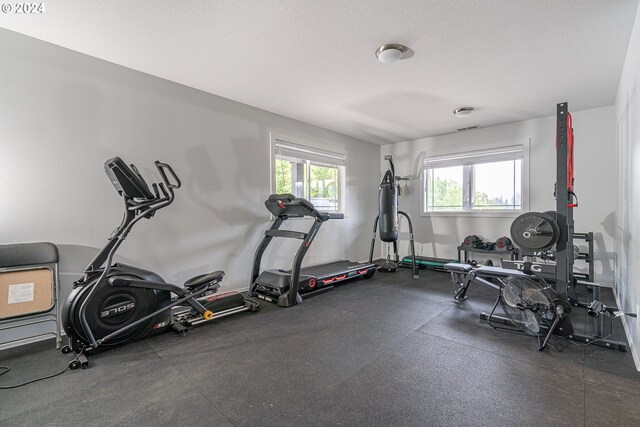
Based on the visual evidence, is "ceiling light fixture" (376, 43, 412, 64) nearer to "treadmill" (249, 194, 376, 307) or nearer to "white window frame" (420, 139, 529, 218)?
"treadmill" (249, 194, 376, 307)

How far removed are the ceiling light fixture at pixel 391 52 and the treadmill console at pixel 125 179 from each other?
2425 mm

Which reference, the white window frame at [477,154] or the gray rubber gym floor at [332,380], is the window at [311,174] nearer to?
the white window frame at [477,154]

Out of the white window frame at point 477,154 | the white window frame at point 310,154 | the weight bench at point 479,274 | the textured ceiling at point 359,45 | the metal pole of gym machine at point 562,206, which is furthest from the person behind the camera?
the white window frame at point 477,154

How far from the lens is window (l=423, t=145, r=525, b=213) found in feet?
16.5

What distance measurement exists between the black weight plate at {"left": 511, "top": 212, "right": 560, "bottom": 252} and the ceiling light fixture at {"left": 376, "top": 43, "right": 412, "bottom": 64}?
181cm

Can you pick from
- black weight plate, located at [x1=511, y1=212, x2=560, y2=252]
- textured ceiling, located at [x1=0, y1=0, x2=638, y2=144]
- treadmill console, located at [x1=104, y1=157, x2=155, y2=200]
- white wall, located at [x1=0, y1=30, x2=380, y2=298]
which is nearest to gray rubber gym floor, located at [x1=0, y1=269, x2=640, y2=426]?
black weight plate, located at [x1=511, y1=212, x2=560, y2=252]

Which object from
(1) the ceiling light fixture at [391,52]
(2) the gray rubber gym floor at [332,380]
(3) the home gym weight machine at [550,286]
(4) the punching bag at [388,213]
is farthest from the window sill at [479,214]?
(1) the ceiling light fixture at [391,52]

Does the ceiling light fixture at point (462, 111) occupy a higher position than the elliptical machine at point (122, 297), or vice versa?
the ceiling light fixture at point (462, 111)

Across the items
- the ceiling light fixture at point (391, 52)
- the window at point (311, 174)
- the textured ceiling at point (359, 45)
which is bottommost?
the window at point (311, 174)

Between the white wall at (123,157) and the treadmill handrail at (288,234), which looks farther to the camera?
the treadmill handrail at (288,234)

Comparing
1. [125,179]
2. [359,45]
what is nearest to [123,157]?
[125,179]

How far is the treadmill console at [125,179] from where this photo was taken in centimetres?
238

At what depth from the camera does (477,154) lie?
212 inches

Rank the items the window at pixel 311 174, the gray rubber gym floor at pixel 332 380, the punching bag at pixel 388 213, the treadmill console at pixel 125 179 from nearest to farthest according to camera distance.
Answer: the gray rubber gym floor at pixel 332 380
the treadmill console at pixel 125 179
the window at pixel 311 174
the punching bag at pixel 388 213
